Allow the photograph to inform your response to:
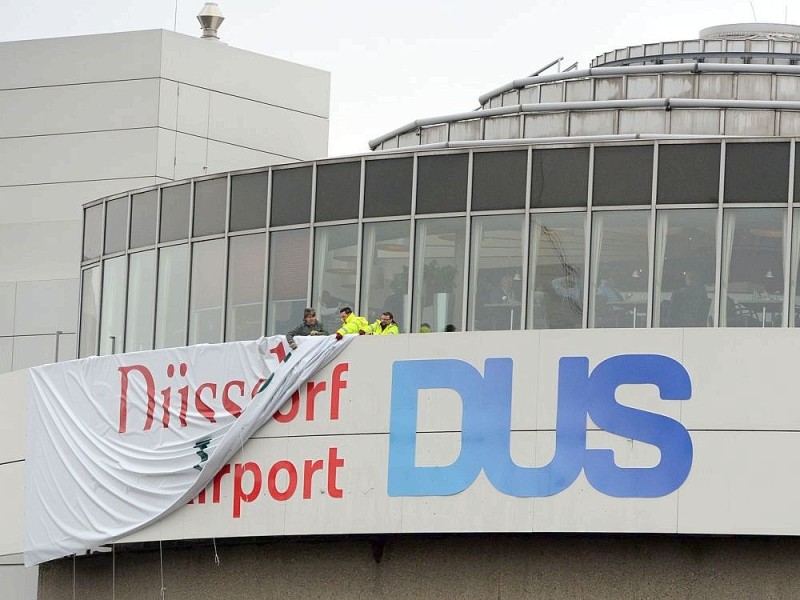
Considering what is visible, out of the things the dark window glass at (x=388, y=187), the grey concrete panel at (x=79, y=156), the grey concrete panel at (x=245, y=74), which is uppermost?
the grey concrete panel at (x=245, y=74)

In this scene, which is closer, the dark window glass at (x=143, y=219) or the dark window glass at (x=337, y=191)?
the dark window glass at (x=337, y=191)

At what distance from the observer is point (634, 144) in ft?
111

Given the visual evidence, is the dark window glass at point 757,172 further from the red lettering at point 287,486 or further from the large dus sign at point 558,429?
the red lettering at point 287,486

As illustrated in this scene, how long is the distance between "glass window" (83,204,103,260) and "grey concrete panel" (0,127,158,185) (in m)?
7.46

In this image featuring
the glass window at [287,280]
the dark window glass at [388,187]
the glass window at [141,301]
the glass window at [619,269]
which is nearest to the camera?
the glass window at [619,269]

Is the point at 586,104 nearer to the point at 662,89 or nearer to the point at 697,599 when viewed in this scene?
the point at 662,89

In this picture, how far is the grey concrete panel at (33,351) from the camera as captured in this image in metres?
50.1

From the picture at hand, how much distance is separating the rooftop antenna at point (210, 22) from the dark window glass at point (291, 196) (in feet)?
52.3

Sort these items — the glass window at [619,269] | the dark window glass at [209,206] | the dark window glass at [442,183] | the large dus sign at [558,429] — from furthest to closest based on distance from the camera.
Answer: the dark window glass at [209,206] < the dark window glass at [442,183] < the glass window at [619,269] < the large dus sign at [558,429]

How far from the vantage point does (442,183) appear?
116 feet

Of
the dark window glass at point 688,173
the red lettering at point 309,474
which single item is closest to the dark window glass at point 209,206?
the red lettering at point 309,474

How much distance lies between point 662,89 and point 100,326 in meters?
12.9

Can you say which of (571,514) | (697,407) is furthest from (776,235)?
(571,514)

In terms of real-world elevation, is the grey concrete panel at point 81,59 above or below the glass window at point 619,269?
above
